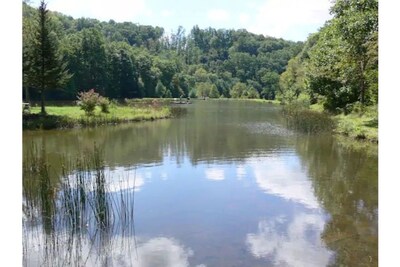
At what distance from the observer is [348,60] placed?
22969mm

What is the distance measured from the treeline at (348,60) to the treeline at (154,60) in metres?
17.4

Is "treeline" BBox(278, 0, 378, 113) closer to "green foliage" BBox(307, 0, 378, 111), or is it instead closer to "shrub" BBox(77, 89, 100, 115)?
"green foliage" BBox(307, 0, 378, 111)

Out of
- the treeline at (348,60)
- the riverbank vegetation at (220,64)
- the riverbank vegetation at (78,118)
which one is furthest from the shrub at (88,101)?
the treeline at (348,60)

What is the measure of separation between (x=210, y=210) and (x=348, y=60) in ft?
54.6

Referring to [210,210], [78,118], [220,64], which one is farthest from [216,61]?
[210,210]

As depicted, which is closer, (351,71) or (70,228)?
(70,228)

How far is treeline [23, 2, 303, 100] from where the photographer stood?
162 feet

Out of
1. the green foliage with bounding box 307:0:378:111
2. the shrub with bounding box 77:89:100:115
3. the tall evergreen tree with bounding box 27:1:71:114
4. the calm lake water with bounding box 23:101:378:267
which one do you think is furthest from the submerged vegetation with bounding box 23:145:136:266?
the tall evergreen tree with bounding box 27:1:71:114

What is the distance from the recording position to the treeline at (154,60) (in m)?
49.4

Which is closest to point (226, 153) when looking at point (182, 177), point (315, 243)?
point (182, 177)

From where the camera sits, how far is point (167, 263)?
6.55 m

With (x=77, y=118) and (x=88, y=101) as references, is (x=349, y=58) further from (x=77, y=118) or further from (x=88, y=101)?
(x=77, y=118)
